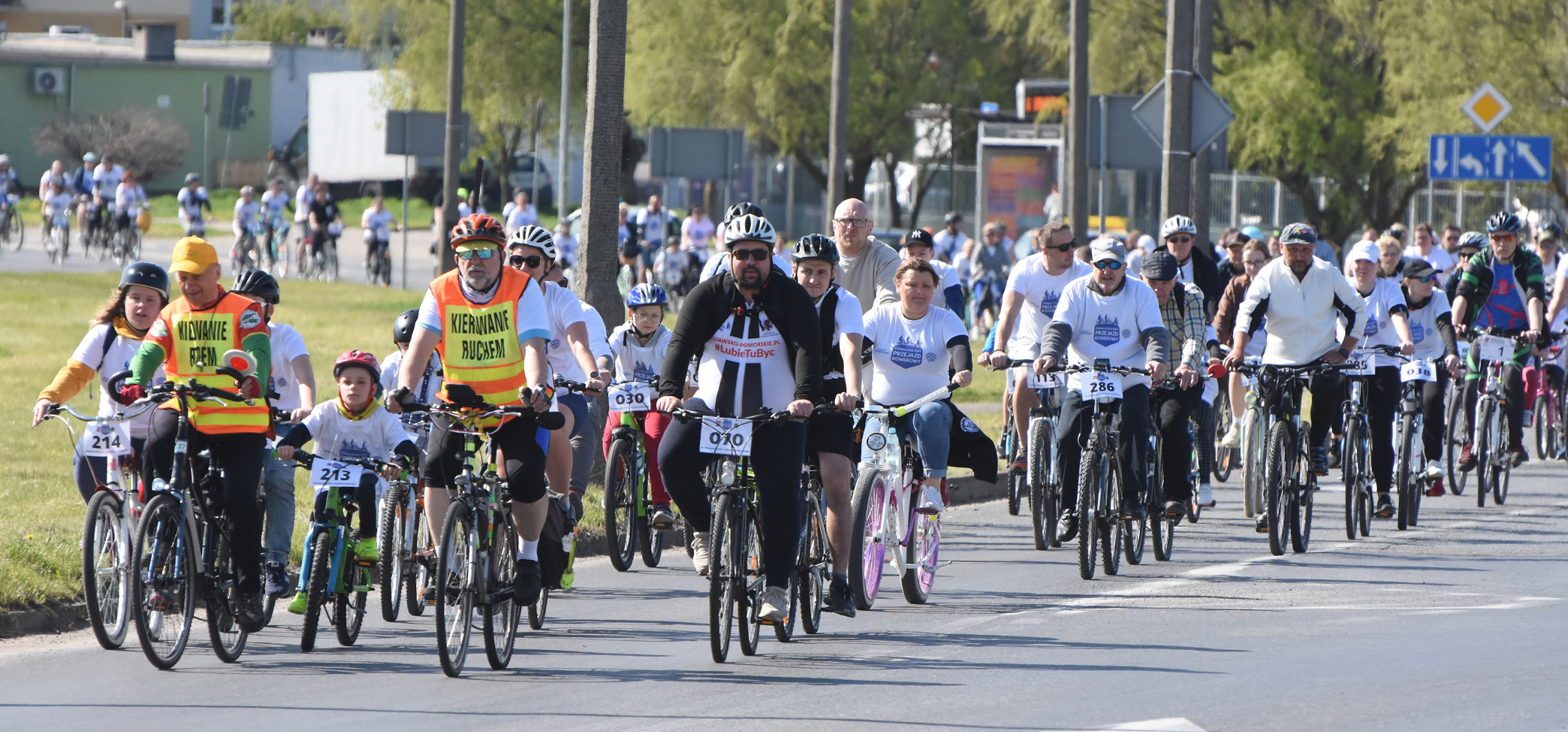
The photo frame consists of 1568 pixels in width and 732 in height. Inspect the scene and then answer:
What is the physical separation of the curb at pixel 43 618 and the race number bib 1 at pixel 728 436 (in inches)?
118

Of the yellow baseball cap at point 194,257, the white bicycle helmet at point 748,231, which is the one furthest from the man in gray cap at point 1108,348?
the yellow baseball cap at point 194,257

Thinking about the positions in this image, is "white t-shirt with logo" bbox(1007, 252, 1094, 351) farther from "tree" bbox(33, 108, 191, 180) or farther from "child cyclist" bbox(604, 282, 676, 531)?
"tree" bbox(33, 108, 191, 180)

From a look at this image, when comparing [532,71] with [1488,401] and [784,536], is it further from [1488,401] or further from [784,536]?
[784,536]

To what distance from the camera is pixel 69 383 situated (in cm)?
866

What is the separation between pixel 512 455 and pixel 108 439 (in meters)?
1.55

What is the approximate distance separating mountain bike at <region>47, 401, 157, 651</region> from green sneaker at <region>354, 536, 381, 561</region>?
922mm

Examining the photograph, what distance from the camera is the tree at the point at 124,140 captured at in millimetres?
59875

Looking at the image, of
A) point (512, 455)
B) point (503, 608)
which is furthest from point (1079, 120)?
point (503, 608)

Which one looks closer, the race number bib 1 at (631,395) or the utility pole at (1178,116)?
the race number bib 1 at (631,395)

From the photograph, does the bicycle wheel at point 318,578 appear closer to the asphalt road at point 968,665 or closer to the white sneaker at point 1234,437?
the asphalt road at point 968,665

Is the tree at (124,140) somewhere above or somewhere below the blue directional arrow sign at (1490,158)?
above

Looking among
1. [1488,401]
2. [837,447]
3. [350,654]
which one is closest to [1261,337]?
[1488,401]

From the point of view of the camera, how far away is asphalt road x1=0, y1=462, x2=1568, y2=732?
7434mm

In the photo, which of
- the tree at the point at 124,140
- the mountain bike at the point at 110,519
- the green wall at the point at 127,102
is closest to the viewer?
the mountain bike at the point at 110,519
